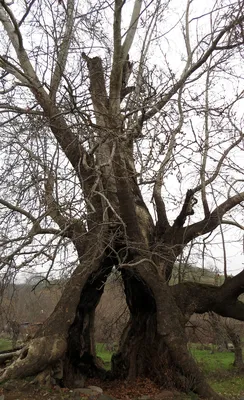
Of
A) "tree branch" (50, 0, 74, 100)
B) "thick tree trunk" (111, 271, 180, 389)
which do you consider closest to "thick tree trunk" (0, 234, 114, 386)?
"thick tree trunk" (111, 271, 180, 389)

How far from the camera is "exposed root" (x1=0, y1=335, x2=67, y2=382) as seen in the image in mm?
6391

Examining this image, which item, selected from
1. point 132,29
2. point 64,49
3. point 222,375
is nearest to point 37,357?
point 64,49

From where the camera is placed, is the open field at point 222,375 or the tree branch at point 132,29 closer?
the tree branch at point 132,29

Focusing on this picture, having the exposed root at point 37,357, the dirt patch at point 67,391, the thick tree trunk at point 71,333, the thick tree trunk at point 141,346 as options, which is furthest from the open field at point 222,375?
the exposed root at point 37,357

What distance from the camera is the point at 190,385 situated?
7094 millimetres

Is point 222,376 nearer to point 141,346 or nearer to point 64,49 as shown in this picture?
point 141,346

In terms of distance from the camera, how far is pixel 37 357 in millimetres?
6535

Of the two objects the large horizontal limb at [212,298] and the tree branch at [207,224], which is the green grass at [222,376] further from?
the tree branch at [207,224]

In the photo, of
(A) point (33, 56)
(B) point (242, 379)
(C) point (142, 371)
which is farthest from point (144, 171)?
(B) point (242, 379)

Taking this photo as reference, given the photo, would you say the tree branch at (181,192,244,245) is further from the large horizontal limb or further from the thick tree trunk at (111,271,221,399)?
the thick tree trunk at (111,271,221,399)

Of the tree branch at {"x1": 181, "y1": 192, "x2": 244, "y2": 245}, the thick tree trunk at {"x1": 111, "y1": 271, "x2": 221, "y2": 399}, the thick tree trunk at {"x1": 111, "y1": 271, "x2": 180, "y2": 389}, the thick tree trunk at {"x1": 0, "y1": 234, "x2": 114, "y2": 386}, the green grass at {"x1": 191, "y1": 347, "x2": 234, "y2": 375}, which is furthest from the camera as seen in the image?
the green grass at {"x1": 191, "y1": 347, "x2": 234, "y2": 375}

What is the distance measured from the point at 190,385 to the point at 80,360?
7.67 ft

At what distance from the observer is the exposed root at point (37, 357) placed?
6391 millimetres

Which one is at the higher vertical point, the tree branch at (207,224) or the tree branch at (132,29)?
the tree branch at (132,29)
